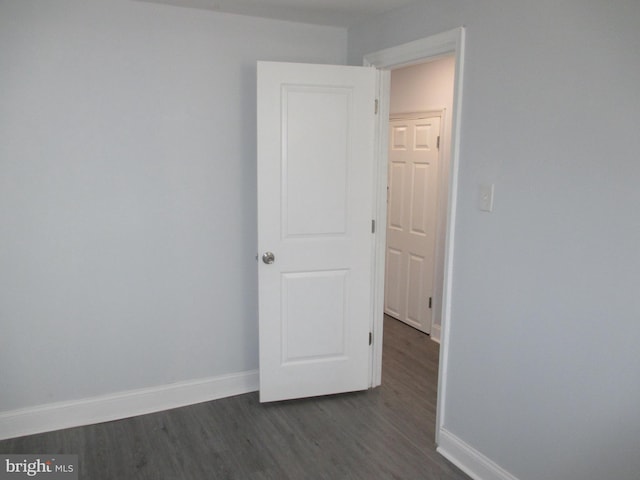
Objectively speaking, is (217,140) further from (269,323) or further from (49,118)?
(269,323)

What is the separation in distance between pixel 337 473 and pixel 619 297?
1.50 meters

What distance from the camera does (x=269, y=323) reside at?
9.76 feet

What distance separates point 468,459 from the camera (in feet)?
7.94

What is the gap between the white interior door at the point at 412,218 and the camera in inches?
163

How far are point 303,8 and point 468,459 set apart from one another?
8.27ft

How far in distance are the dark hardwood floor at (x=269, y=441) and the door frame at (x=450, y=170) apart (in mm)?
238

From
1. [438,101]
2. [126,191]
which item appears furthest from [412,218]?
[126,191]

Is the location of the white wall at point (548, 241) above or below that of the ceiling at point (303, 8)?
below

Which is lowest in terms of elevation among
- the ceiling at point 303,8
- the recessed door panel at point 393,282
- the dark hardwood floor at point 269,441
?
the dark hardwood floor at point 269,441

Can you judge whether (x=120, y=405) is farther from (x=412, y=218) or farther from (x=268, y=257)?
(x=412, y=218)

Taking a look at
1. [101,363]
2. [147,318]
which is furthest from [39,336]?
[147,318]

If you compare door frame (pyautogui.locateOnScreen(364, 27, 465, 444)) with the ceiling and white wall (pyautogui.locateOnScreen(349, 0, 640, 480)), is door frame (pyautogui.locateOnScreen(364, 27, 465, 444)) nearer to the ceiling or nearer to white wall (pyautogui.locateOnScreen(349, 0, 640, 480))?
white wall (pyautogui.locateOnScreen(349, 0, 640, 480))

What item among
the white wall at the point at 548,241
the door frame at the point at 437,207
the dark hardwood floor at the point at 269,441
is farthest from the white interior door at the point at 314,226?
the door frame at the point at 437,207

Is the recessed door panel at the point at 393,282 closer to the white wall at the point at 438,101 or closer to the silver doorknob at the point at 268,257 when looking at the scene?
the white wall at the point at 438,101
